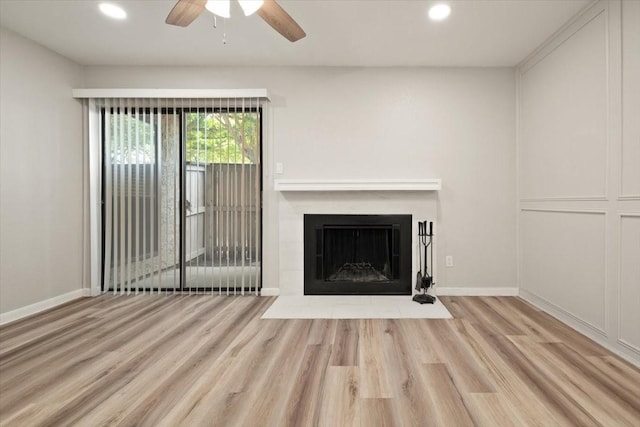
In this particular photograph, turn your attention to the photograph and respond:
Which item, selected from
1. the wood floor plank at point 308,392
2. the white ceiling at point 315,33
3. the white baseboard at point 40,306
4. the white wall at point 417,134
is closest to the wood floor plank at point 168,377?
the wood floor plank at point 308,392

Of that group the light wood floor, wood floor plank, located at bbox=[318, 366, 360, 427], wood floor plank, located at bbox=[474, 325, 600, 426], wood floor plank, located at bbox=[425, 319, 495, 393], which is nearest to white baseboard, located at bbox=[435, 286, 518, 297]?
the light wood floor

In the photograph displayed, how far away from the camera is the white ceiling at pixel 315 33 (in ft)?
8.07

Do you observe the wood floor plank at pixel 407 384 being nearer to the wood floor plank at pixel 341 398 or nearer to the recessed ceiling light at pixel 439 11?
the wood floor plank at pixel 341 398

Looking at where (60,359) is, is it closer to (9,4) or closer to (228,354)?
(228,354)

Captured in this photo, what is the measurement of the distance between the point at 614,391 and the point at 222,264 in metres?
3.17

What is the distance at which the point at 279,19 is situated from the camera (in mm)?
1938

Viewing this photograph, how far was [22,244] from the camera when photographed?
9.44 ft

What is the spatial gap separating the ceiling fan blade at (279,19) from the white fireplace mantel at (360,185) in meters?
1.52

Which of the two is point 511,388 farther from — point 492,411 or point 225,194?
point 225,194

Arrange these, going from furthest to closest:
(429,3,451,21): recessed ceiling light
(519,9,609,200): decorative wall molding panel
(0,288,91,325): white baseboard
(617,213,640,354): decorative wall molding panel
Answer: (0,288,91,325): white baseboard
(429,3,451,21): recessed ceiling light
(519,9,609,200): decorative wall molding panel
(617,213,640,354): decorative wall molding panel

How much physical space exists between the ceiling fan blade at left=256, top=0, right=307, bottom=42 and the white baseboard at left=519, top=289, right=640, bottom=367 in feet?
9.35

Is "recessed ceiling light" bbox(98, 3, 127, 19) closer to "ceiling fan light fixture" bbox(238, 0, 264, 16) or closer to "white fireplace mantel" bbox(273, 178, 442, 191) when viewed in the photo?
"ceiling fan light fixture" bbox(238, 0, 264, 16)

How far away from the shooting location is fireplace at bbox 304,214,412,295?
3.52 meters

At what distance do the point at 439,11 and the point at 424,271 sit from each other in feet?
7.69
